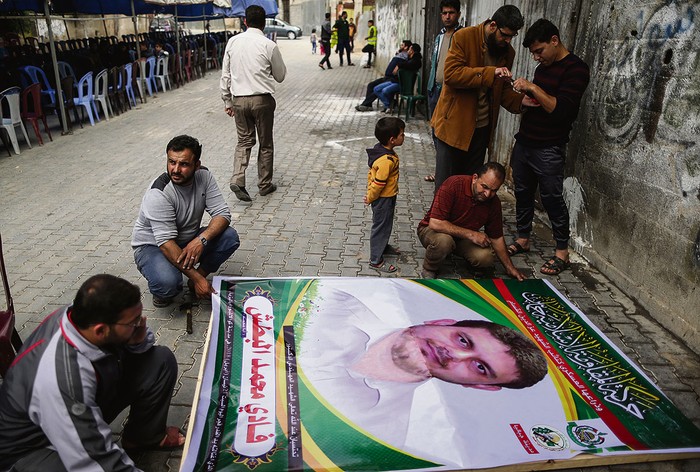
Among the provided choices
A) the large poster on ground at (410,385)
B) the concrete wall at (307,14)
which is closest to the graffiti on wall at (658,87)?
the large poster on ground at (410,385)

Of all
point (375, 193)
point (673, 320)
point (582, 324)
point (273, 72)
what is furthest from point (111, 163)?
point (673, 320)

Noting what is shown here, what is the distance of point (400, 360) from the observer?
2.83 metres

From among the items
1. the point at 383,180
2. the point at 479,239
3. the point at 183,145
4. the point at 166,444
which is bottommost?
the point at 166,444

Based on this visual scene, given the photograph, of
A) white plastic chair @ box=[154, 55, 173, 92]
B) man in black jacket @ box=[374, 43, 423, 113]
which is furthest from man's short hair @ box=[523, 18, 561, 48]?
white plastic chair @ box=[154, 55, 173, 92]

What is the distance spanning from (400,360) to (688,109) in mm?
2400

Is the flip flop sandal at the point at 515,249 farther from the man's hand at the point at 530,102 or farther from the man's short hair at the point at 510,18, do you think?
the man's short hair at the point at 510,18

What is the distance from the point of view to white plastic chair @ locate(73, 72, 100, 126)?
8.85 metres

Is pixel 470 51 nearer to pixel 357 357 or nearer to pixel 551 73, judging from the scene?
pixel 551 73

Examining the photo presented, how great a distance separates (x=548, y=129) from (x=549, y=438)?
2.41 metres

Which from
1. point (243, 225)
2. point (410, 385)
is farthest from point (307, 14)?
point (410, 385)

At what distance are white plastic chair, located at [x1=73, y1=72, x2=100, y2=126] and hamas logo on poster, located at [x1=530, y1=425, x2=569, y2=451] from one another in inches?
364

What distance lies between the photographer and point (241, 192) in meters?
5.50

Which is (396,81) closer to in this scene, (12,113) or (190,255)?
(12,113)

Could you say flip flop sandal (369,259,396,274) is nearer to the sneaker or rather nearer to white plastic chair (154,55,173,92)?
the sneaker
